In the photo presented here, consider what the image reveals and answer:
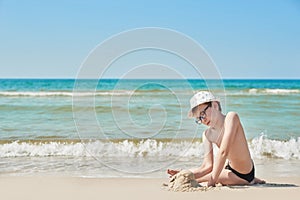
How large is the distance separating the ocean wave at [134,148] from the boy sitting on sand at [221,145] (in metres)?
2.49

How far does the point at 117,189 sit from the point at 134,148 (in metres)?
3.04

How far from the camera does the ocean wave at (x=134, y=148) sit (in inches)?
254

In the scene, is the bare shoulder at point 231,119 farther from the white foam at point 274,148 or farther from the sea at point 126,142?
the white foam at point 274,148

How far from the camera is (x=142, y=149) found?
22.4 ft

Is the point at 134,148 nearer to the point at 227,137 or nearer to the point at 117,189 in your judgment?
the point at 117,189

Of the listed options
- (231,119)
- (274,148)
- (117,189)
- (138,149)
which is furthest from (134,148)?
(231,119)

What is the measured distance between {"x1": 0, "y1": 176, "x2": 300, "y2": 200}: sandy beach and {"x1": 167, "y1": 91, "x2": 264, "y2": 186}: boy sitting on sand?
5.5 inches

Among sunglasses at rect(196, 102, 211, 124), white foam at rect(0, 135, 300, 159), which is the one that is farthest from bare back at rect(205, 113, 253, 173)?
white foam at rect(0, 135, 300, 159)

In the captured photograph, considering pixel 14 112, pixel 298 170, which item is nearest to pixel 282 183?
pixel 298 170

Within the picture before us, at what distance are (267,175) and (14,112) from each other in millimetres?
8903

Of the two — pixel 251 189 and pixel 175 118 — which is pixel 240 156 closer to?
pixel 251 189

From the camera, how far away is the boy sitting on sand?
362cm

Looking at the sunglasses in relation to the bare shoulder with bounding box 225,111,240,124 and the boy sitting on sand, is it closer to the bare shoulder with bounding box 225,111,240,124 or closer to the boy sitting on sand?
the boy sitting on sand

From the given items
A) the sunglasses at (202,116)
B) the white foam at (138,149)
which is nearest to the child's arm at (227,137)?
the sunglasses at (202,116)
